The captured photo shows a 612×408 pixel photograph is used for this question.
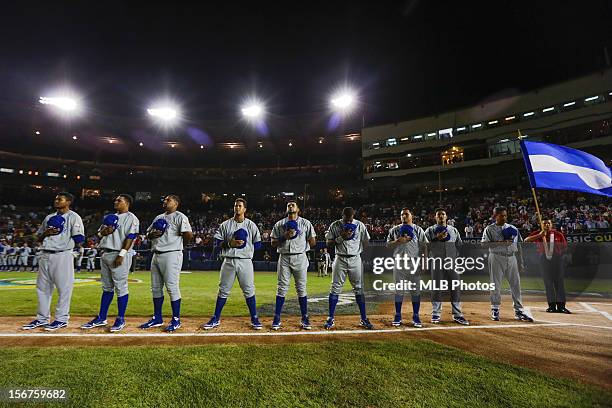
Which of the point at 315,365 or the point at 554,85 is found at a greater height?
the point at 554,85

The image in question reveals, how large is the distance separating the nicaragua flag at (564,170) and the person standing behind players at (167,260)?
614cm

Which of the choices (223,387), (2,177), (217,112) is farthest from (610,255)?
(2,177)

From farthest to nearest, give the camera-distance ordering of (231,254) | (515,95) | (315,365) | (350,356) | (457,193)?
1. (457,193)
2. (515,95)
3. (231,254)
4. (350,356)
5. (315,365)

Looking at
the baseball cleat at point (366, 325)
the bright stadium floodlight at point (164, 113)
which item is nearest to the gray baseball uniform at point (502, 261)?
the baseball cleat at point (366, 325)

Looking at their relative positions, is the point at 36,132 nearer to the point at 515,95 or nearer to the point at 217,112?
the point at 217,112

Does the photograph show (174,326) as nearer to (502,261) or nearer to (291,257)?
(291,257)

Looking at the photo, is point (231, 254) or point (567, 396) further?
point (231, 254)

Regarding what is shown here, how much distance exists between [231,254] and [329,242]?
6.08 feet

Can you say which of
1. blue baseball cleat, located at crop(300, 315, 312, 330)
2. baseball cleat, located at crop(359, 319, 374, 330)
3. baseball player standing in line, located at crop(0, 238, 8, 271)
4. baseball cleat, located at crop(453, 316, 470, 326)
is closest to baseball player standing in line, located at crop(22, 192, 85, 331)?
blue baseball cleat, located at crop(300, 315, 312, 330)

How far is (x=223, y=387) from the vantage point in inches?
113

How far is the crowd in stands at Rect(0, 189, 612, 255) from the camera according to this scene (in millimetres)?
18969

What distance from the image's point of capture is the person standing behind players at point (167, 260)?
5.29 meters

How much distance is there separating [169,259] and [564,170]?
7155 millimetres

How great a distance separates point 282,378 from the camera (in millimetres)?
3090
